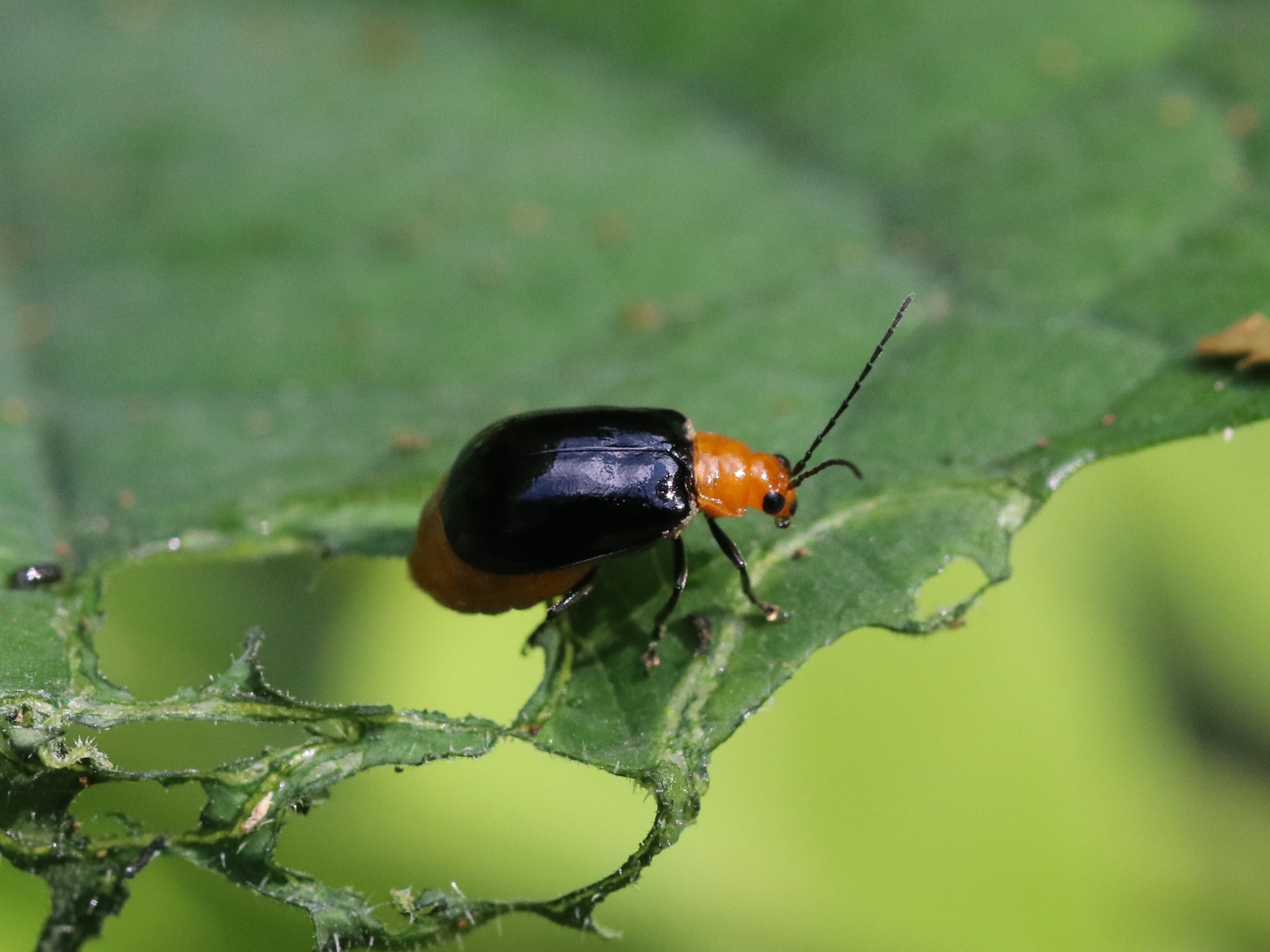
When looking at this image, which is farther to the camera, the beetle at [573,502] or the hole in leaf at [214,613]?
the hole in leaf at [214,613]

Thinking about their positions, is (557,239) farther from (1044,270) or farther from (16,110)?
(16,110)

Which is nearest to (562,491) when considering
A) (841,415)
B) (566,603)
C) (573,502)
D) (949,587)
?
(573,502)

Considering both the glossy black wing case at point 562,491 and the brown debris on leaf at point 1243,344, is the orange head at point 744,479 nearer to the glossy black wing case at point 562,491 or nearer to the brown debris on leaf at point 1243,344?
the glossy black wing case at point 562,491

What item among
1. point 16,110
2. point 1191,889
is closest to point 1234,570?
point 1191,889

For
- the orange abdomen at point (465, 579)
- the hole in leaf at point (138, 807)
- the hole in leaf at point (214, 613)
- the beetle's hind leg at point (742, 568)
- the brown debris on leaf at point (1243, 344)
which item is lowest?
the hole in leaf at point (214, 613)

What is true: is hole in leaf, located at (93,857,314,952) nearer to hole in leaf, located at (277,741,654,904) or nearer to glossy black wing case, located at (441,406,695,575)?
hole in leaf, located at (277,741,654,904)

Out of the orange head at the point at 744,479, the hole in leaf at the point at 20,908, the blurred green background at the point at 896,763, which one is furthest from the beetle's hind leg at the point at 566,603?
the hole in leaf at the point at 20,908

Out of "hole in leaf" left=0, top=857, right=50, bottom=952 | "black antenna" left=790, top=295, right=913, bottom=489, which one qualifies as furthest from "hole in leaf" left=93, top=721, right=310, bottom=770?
"black antenna" left=790, top=295, right=913, bottom=489
